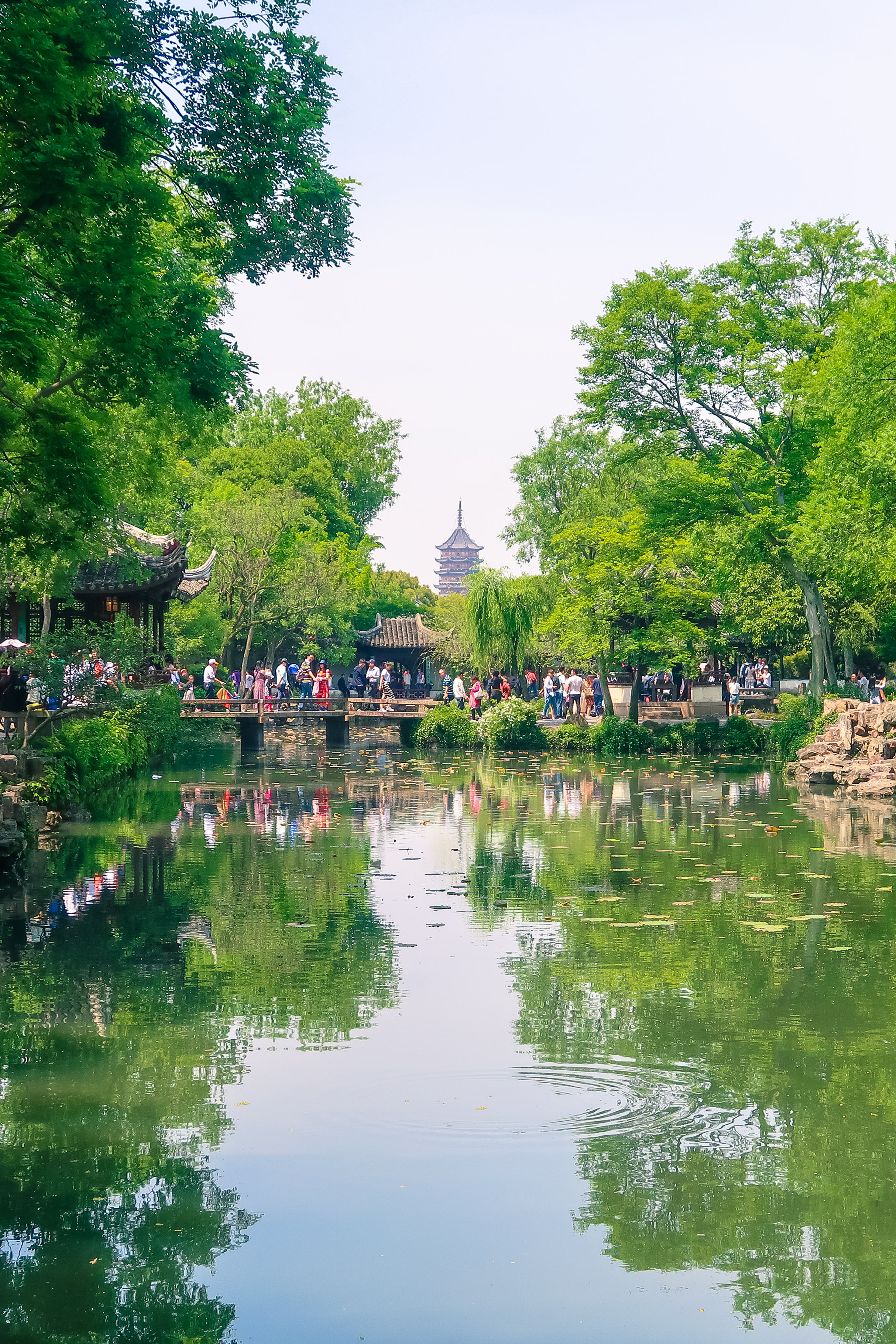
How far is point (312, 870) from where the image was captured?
14.0 metres

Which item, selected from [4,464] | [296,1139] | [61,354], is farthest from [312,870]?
[296,1139]

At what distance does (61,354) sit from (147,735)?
12.6 m

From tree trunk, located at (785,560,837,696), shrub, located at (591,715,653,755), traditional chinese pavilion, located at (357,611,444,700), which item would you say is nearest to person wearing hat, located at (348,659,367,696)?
traditional chinese pavilion, located at (357,611,444,700)

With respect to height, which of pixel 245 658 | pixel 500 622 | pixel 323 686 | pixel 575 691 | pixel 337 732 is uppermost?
pixel 500 622

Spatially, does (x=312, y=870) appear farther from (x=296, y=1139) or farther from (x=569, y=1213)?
(x=569, y=1213)

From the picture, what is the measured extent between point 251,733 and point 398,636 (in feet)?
73.4

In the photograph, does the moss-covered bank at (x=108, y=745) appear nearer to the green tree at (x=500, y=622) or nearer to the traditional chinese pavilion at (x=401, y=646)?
the green tree at (x=500, y=622)

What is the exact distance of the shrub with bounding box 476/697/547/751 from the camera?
34.2 m

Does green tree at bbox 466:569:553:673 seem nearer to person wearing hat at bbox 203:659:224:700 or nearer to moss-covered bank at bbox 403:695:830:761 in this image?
moss-covered bank at bbox 403:695:830:761

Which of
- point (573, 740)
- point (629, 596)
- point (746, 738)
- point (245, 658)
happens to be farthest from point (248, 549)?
point (746, 738)

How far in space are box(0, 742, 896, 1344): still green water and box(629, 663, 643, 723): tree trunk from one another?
2041 centimetres

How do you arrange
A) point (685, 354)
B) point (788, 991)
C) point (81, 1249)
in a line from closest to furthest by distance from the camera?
point (81, 1249) → point (788, 991) → point (685, 354)

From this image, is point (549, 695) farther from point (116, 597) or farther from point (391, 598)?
point (391, 598)

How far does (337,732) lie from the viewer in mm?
38219
